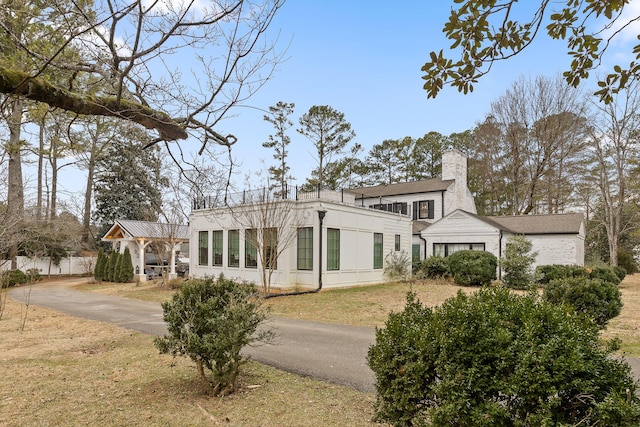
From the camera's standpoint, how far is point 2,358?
6.76 meters

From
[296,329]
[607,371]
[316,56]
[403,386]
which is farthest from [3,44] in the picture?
[296,329]

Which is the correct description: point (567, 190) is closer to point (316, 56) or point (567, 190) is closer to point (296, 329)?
point (296, 329)

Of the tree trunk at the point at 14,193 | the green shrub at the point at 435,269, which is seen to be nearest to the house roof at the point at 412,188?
the green shrub at the point at 435,269

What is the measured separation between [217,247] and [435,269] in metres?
10.6

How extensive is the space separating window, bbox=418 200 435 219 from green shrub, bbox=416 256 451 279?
29.8 ft

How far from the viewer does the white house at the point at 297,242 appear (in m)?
15.7

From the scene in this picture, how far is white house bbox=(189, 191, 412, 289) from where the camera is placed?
1571 centimetres

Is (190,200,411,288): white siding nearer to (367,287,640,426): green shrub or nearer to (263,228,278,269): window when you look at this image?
(263,228,278,269): window

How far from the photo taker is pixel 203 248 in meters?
19.8

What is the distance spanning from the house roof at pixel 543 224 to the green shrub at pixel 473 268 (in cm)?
391


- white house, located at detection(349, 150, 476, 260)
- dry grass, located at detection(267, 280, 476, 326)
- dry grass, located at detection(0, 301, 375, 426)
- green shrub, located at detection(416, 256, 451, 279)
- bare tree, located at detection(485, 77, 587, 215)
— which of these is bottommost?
dry grass, located at detection(267, 280, 476, 326)

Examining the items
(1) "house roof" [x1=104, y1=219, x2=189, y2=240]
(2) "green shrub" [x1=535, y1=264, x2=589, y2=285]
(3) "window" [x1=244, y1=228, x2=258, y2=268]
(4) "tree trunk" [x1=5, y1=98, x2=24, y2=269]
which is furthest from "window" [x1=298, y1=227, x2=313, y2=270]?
(2) "green shrub" [x1=535, y1=264, x2=589, y2=285]

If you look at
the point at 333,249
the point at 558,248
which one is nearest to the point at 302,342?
the point at 333,249

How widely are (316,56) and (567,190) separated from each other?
98.7 ft
